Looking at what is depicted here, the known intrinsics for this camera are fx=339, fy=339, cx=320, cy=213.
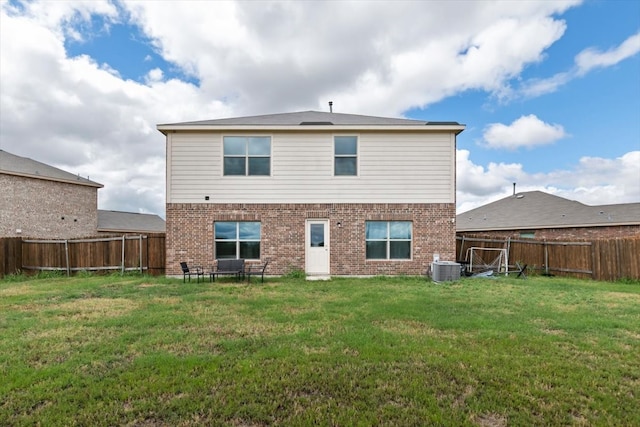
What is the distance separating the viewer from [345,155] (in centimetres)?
1243

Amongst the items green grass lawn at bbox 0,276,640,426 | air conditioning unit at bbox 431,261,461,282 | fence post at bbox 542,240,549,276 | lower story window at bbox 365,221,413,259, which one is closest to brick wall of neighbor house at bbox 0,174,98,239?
green grass lawn at bbox 0,276,640,426

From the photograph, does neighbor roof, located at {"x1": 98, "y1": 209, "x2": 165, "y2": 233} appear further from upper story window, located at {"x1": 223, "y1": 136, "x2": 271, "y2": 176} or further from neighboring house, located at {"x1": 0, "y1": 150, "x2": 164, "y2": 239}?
upper story window, located at {"x1": 223, "y1": 136, "x2": 271, "y2": 176}

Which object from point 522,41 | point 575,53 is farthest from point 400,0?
point 575,53

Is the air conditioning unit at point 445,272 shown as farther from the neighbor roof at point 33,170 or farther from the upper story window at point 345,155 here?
the neighbor roof at point 33,170

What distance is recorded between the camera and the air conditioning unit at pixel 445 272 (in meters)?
11.3

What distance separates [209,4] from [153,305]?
918cm

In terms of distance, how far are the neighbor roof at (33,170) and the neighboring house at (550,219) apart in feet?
82.6

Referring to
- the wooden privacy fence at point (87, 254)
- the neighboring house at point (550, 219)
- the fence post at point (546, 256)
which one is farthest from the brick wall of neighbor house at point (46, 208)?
the fence post at point (546, 256)

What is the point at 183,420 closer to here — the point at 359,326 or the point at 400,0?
the point at 359,326

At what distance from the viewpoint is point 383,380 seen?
3.69 metres

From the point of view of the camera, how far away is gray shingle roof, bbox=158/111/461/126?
40.4ft

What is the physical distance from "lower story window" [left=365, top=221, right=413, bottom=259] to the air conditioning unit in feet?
4.15

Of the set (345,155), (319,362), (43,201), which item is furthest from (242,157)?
(43,201)

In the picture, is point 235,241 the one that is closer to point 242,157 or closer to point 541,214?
point 242,157
